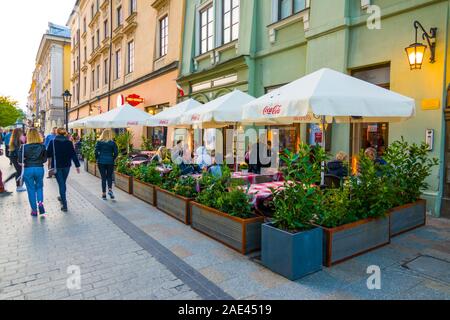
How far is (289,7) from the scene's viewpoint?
10.3 meters

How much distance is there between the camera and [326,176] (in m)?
6.74

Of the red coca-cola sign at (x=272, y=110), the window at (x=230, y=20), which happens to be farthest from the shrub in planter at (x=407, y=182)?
the window at (x=230, y=20)

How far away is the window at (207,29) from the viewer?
14195 millimetres

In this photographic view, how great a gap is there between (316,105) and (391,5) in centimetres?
436

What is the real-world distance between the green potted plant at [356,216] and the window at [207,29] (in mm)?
10626

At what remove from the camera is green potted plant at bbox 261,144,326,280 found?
393cm

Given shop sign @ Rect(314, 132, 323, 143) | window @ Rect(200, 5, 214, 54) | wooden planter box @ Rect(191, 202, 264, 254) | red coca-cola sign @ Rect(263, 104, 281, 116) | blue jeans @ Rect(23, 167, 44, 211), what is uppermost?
window @ Rect(200, 5, 214, 54)

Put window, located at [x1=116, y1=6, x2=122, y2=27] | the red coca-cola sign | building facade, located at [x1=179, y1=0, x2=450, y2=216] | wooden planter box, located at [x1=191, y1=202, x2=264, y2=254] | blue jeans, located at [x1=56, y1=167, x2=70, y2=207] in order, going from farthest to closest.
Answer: window, located at [x1=116, y1=6, x2=122, y2=27] → blue jeans, located at [x1=56, y1=167, x2=70, y2=207] → building facade, located at [x1=179, y1=0, x2=450, y2=216] → the red coca-cola sign → wooden planter box, located at [x1=191, y1=202, x2=264, y2=254]

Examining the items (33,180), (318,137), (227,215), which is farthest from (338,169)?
(33,180)

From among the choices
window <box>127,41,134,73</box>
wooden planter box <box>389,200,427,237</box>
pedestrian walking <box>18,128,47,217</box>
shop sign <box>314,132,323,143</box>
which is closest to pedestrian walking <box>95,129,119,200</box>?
pedestrian walking <box>18,128,47,217</box>

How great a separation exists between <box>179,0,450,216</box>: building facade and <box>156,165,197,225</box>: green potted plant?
410 centimetres

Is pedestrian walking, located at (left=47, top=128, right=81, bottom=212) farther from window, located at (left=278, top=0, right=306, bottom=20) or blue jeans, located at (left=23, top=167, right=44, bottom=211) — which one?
window, located at (left=278, top=0, right=306, bottom=20)

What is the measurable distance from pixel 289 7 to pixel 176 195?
707 centimetres
